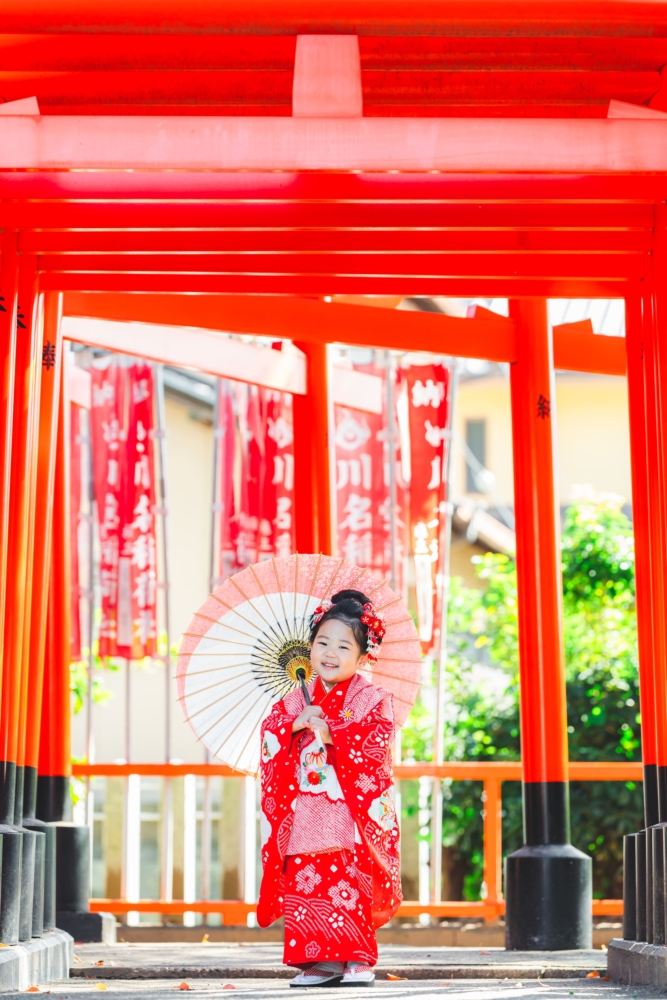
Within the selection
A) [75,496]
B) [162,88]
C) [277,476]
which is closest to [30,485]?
[162,88]

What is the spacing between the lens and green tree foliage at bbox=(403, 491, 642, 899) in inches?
429

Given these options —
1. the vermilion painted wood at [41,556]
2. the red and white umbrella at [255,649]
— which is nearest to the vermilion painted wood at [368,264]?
the vermilion painted wood at [41,556]

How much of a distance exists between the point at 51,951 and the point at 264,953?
91.1 inches

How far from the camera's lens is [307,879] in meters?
5.30

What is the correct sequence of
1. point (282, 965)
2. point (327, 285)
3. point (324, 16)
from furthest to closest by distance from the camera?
point (282, 965) < point (327, 285) < point (324, 16)

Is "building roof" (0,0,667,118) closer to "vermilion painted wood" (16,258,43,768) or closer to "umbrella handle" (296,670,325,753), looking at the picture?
"vermilion painted wood" (16,258,43,768)

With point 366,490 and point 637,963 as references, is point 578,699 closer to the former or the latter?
point 366,490

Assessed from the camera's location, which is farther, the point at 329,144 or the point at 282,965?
the point at 282,965

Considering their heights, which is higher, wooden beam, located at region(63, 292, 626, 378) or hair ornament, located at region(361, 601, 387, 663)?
wooden beam, located at region(63, 292, 626, 378)

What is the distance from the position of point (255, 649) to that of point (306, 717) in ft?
1.53

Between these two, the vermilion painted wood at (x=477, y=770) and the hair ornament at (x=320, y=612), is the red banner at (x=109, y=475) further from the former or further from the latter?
the hair ornament at (x=320, y=612)

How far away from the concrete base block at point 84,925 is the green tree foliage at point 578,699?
4.21 m

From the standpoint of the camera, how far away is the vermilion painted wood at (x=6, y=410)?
559 centimetres

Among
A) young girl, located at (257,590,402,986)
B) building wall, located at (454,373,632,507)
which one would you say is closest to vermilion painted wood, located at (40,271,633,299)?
young girl, located at (257,590,402,986)
